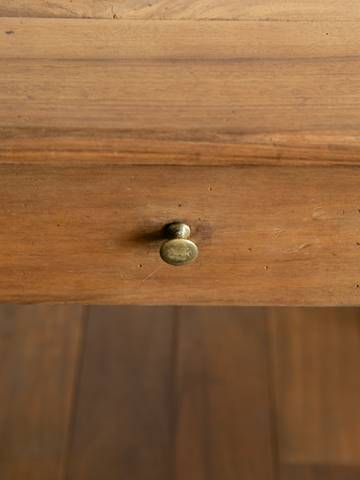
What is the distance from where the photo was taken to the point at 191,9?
394 millimetres

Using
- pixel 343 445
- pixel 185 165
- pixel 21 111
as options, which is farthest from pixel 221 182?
pixel 343 445

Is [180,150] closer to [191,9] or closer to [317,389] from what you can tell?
[191,9]

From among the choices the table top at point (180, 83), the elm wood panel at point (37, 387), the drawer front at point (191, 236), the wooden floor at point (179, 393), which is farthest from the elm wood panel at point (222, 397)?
the table top at point (180, 83)

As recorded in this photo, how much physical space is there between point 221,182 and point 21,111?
0.13 metres

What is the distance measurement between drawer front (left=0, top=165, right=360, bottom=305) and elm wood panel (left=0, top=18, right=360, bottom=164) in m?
0.02

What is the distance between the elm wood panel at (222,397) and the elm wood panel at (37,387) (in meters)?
0.20

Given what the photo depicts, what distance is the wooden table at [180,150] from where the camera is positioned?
0.28 meters

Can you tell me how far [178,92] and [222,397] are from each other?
653mm

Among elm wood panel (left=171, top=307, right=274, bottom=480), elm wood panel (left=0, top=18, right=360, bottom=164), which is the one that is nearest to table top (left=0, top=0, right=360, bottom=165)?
elm wood panel (left=0, top=18, right=360, bottom=164)

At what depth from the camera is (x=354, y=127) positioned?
289 mm

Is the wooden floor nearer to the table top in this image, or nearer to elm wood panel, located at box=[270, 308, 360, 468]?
elm wood panel, located at box=[270, 308, 360, 468]

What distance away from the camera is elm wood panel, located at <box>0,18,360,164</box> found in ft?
0.91

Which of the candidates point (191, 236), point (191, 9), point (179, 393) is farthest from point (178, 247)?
point (179, 393)

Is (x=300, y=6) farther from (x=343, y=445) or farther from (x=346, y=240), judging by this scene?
(x=343, y=445)
